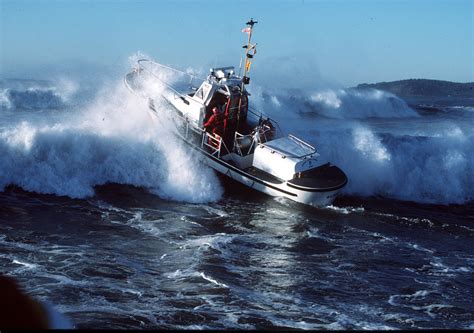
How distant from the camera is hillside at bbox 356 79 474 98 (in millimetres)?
101431

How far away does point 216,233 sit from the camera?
15.8 meters

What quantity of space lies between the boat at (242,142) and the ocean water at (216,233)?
1.93ft

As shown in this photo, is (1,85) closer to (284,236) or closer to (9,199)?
(9,199)

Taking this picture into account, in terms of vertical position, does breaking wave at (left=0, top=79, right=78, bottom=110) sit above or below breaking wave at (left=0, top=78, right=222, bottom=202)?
above

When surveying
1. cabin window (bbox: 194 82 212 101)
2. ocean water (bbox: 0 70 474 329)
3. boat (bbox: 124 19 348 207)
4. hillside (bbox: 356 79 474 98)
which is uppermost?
hillside (bbox: 356 79 474 98)

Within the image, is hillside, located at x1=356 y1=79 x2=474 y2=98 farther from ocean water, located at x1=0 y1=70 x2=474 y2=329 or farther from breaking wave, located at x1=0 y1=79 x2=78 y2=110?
ocean water, located at x1=0 y1=70 x2=474 y2=329

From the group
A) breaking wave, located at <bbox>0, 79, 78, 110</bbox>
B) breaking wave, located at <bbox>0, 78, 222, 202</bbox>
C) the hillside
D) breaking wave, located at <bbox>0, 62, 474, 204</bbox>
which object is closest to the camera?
breaking wave, located at <bbox>0, 78, 222, 202</bbox>

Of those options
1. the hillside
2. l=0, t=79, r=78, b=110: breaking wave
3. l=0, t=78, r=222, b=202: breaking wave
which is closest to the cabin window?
l=0, t=78, r=222, b=202: breaking wave

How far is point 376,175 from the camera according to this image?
23.1 meters

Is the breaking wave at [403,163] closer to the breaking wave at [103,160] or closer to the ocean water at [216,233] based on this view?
the ocean water at [216,233]

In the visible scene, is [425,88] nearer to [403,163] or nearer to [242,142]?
[403,163]

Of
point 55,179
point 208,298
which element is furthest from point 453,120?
point 208,298

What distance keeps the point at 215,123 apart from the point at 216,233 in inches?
260

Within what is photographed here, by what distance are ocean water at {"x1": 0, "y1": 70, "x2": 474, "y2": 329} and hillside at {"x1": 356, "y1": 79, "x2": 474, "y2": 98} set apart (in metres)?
78.0
